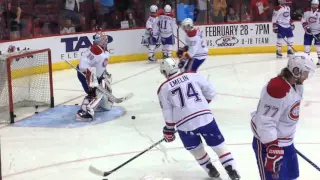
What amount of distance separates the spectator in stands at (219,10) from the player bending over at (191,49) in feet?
15.5

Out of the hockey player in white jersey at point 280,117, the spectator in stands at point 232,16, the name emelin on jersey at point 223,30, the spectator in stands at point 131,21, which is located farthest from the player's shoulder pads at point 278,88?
the spectator in stands at point 232,16

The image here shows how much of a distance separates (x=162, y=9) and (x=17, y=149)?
6.65 meters

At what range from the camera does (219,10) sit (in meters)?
12.5

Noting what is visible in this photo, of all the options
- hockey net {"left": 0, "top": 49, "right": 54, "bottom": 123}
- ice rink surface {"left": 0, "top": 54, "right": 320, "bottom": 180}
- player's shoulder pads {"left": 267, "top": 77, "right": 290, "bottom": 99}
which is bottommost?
ice rink surface {"left": 0, "top": 54, "right": 320, "bottom": 180}

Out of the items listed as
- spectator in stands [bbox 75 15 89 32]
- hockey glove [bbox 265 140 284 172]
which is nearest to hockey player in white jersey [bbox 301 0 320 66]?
spectator in stands [bbox 75 15 89 32]

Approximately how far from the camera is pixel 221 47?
12086mm

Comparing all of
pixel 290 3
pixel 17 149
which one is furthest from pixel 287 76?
pixel 290 3

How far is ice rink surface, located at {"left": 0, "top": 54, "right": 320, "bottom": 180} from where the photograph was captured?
4.64 m

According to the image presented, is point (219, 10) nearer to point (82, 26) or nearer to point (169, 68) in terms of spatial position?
point (82, 26)

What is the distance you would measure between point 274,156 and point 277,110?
0.76 ft

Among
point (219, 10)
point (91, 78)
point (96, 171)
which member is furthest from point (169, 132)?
point (219, 10)

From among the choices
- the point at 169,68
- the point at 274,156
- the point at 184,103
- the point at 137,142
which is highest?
the point at 169,68

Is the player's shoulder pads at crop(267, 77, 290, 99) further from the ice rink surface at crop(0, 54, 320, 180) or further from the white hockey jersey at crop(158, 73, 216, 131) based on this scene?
the ice rink surface at crop(0, 54, 320, 180)

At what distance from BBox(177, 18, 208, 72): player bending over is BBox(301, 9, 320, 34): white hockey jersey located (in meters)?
3.33
